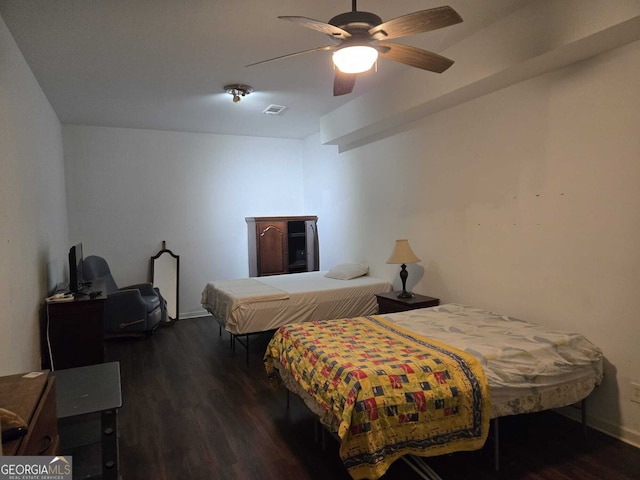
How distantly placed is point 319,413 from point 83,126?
16.8 feet

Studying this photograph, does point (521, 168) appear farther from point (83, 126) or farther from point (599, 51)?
point (83, 126)

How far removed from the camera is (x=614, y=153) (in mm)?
2439

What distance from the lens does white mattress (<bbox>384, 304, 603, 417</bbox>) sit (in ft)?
7.09

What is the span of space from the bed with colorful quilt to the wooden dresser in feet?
3.86

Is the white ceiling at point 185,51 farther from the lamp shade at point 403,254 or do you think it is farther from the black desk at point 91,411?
the black desk at point 91,411

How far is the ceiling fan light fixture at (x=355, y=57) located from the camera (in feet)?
6.45

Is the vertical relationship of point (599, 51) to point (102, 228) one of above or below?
above

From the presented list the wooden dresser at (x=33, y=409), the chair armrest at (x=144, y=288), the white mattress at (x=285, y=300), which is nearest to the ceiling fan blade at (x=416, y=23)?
the wooden dresser at (x=33, y=409)

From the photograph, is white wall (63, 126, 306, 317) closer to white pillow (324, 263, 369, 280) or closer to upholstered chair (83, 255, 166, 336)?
upholstered chair (83, 255, 166, 336)

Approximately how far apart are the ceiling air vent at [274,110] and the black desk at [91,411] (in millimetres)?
→ 3344

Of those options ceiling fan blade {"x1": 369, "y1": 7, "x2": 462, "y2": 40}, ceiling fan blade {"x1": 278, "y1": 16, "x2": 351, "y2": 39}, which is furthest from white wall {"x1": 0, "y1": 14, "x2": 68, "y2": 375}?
ceiling fan blade {"x1": 369, "y1": 7, "x2": 462, "y2": 40}

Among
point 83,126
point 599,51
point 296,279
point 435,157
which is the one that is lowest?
point 296,279

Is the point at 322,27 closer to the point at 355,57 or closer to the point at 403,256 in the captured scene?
the point at 355,57

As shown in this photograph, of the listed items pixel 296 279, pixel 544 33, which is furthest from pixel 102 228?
pixel 544 33
